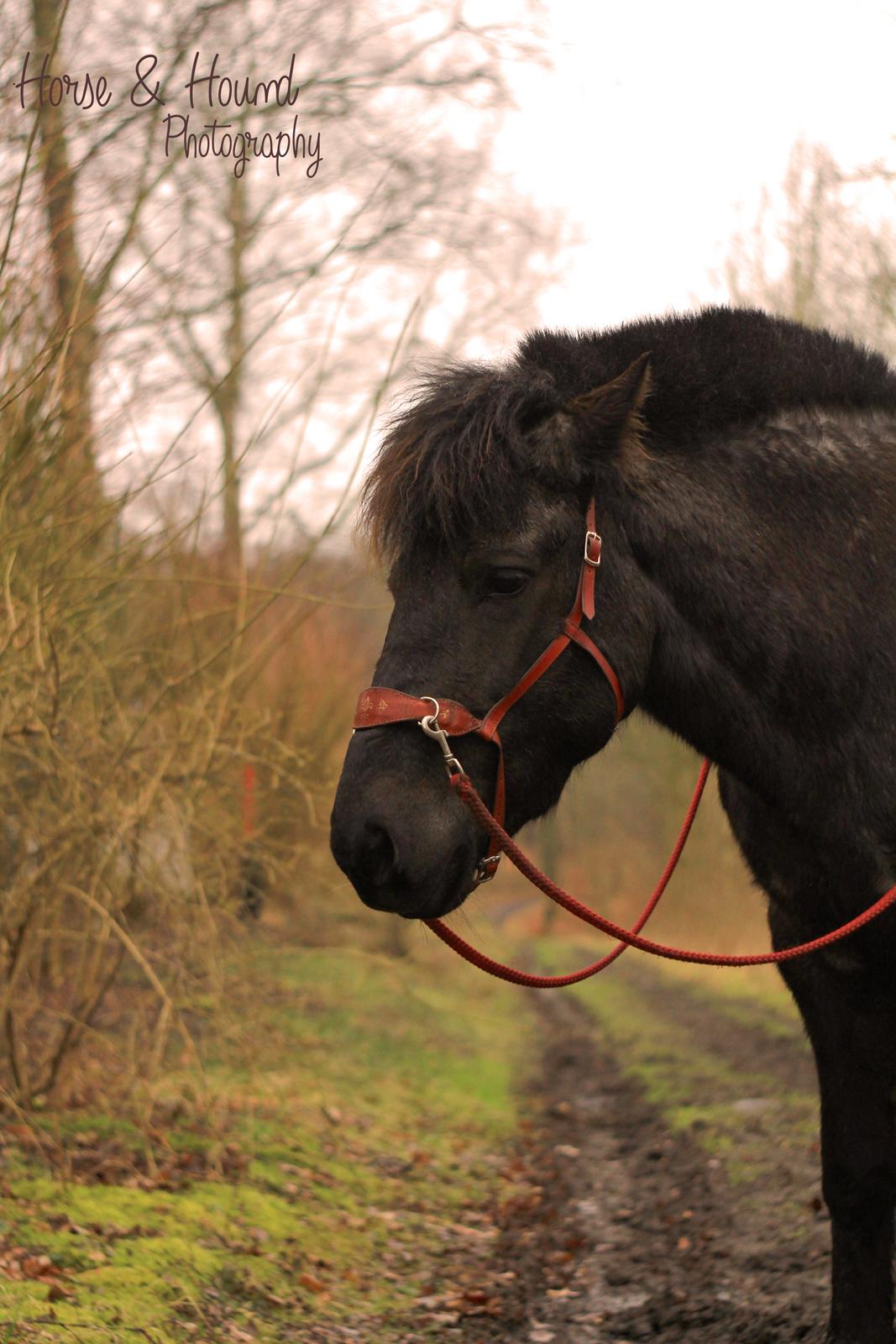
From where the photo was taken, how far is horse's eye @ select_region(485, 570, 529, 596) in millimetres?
3139

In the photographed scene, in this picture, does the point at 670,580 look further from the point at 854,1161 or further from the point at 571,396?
the point at 854,1161

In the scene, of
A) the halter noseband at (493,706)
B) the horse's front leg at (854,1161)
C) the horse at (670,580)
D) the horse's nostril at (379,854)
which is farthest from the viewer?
the horse's front leg at (854,1161)

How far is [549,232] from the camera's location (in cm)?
1359

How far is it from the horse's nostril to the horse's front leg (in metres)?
1.40

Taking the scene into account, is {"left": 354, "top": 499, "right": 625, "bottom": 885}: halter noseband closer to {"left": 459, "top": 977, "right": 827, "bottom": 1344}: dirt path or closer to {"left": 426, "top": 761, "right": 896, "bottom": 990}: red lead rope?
{"left": 426, "top": 761, "right": 896, "bottom": 990}: red lead rope

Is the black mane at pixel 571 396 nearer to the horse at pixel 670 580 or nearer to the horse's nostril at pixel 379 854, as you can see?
the horse at pixel 670 580

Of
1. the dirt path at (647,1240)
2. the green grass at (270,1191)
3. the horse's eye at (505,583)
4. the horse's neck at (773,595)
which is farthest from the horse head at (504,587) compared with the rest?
the dirt path at (647,1240)

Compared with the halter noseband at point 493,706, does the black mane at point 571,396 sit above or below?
above

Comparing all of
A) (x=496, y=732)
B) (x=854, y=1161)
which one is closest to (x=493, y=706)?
(x=496, y=732)

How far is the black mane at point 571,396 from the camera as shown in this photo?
3141 mm

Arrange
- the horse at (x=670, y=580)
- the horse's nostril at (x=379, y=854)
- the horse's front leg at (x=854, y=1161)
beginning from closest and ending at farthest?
1. the horse's nostril at (x=379, y=854)
2. the horse at (x=670, y=580)
3. the horse's front leg at (x=854, y=1161)

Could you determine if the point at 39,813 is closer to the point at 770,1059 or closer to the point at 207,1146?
the point at 207,1146

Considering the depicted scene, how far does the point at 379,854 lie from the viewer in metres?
2.91

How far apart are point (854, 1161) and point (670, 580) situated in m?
1.79
